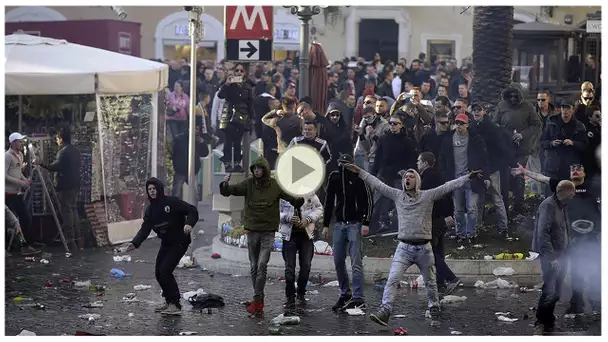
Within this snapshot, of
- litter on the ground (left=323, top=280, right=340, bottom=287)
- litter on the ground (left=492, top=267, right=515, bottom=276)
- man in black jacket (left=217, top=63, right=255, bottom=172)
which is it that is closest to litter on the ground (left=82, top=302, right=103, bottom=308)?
litter on the ground (left=323, top=280, right=340, bottom=287)

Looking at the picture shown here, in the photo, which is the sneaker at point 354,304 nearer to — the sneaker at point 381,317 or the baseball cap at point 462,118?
the sneaker at point 381,317

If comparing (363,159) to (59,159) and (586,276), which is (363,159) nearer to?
(59,159)

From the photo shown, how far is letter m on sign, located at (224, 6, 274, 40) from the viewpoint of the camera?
684 inches

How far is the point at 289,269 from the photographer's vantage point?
13703 millimetres

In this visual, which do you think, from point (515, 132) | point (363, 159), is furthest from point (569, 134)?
point (363, 159)

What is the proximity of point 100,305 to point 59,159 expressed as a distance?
14.7 feet

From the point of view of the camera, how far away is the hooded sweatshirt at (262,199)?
1341 centimetres

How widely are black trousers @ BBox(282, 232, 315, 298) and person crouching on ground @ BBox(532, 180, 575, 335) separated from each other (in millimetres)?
2261

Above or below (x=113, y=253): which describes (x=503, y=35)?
above

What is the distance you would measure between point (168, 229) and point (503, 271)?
386 centimetres

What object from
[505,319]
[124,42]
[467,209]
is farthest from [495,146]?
[124,42]

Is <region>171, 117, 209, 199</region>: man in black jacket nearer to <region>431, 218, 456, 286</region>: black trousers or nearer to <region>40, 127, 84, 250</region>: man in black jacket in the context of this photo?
<region>40, 127, 84, 250</region>: man in black jacket

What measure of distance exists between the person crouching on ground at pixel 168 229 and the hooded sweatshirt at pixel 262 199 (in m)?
0.45
